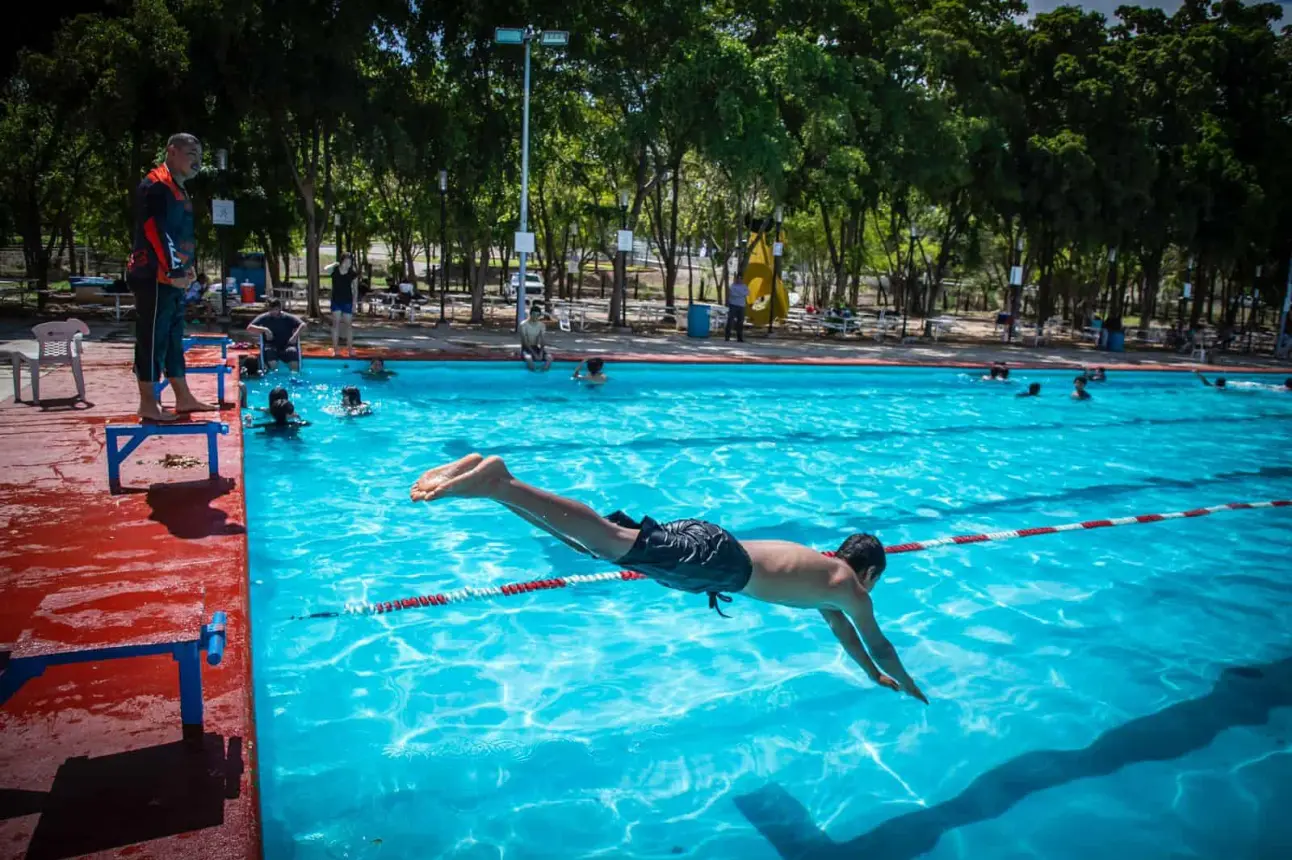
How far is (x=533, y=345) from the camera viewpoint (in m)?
15.4

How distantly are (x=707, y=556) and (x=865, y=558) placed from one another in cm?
83

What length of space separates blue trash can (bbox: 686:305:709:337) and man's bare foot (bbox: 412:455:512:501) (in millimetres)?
20459

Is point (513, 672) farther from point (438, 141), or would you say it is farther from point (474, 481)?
point (438, 141)

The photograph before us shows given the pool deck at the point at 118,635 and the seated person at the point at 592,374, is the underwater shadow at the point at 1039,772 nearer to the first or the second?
the pool deck at the point at 118,635

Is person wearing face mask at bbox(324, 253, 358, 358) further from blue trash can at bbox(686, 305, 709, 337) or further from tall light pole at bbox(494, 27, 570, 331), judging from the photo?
blue trash can at bbox(686, 305, 709, 337)

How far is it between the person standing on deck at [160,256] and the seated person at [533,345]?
9459 mm

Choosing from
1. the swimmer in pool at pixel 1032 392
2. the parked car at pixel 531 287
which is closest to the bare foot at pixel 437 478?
the swimmer in pool at pixel 1032 392

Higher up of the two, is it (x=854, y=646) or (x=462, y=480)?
(x=462, y=480)

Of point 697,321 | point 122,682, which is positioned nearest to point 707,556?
point 122,682

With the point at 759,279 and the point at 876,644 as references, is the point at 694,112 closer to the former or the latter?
the point at 759,279

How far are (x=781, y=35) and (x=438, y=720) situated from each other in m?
19.2

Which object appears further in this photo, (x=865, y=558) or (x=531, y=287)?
(x=531, y=287)

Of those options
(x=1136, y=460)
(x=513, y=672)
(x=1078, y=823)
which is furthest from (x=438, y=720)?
(x=1136, y=460)

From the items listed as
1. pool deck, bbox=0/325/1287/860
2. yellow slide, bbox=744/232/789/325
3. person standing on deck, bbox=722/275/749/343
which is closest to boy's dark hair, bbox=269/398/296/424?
pool deck, bbox=0/325/1287/860
